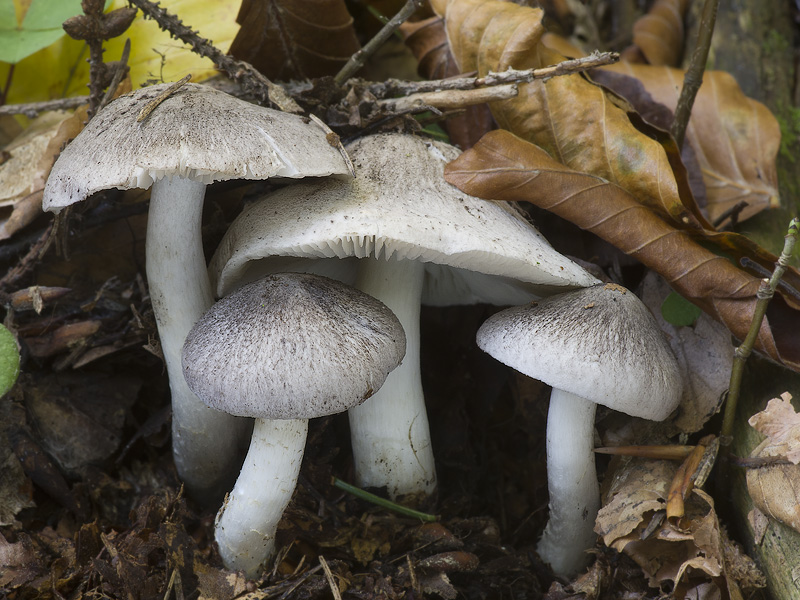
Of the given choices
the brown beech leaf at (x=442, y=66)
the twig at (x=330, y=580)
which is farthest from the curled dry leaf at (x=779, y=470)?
the brown beech leaf at (x=442, y=66)

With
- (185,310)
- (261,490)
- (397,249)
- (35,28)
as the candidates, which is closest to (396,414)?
(261,490)

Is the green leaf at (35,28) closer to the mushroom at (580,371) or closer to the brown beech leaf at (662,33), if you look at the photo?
the mushroom at (580,371)

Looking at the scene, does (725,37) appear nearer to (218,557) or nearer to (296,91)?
(296,91)

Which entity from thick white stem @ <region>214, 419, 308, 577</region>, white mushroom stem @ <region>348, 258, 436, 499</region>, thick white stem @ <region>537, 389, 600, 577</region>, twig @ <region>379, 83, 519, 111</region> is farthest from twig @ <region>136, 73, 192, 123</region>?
thick white stem @ <region>537, 389, 600, 577</region>

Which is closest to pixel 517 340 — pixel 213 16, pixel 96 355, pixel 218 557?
pixel 218 557

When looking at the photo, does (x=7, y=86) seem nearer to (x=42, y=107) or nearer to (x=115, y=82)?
(x=42, y=107)

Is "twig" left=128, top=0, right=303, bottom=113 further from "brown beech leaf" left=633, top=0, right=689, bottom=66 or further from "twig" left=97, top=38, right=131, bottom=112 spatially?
"brown beech leaf" left=633, top=0, right=689, bottom=66
